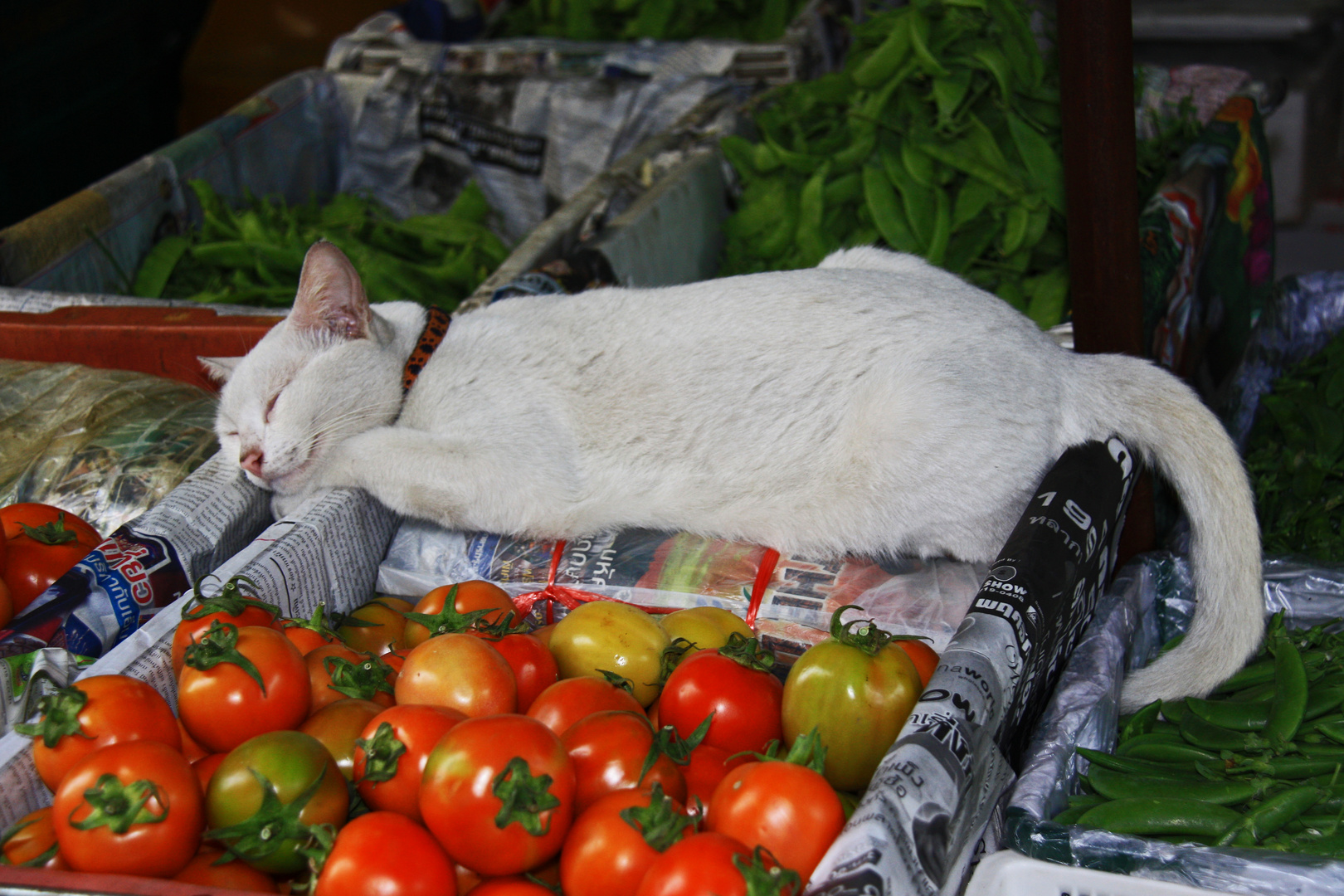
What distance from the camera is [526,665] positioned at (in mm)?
1433

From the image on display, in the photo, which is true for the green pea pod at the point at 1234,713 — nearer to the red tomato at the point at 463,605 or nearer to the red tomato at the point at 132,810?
the red tomato at the point at 463,605

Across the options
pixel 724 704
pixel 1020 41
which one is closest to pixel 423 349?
pixel 724 704

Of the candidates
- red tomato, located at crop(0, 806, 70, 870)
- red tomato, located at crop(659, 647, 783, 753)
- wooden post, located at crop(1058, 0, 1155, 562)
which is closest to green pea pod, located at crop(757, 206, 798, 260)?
wooden post, located at crop(1058, 0, 1155, 562)

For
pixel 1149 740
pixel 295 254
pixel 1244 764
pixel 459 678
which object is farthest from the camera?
pixel 295 254

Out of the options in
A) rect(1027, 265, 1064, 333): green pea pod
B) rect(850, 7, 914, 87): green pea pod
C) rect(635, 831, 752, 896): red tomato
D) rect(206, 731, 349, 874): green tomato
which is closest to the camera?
rect(635, 831, 752, 896): red tomato

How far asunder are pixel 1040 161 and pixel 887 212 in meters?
0.45

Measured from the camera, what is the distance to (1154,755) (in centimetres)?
164

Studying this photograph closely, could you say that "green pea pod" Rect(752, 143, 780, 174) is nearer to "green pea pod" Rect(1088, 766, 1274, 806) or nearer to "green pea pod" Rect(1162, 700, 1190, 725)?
"green pea pod" Rect(1162, 700, 1190, 725)

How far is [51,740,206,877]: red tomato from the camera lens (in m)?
1.03

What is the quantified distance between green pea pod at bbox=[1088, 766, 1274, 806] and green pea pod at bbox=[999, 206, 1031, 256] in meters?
1.71

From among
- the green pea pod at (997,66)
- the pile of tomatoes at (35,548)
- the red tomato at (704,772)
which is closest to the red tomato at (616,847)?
the red tomato at (704,772)

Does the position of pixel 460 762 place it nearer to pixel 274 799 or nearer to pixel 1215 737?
pixel 274 799

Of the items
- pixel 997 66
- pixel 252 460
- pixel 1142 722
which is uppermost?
pixel 997 66

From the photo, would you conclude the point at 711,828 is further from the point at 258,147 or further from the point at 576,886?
the point at 258,147
